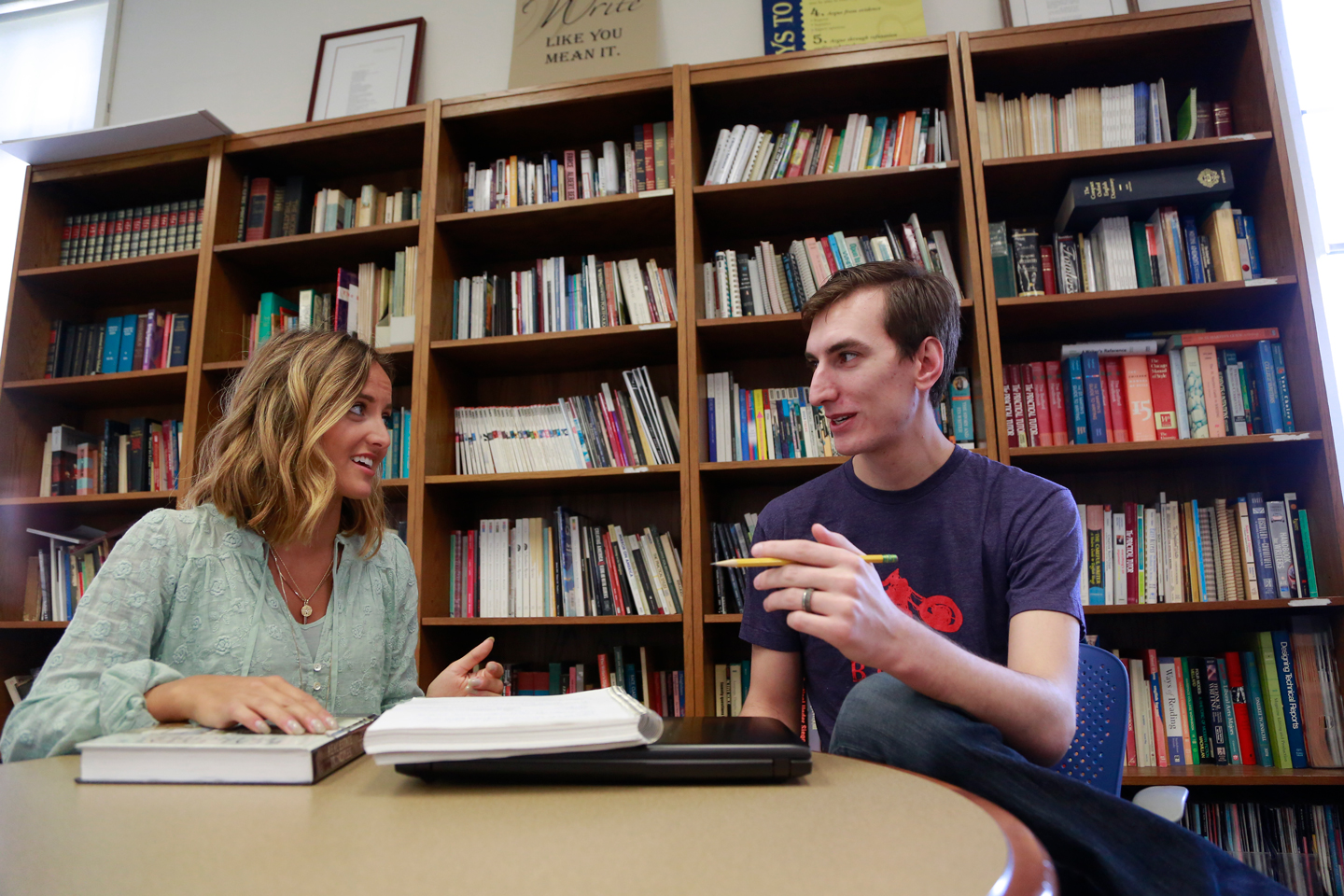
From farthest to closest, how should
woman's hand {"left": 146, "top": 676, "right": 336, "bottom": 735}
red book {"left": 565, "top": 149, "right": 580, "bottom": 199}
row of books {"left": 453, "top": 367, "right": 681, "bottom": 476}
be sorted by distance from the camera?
red book {"left": 565, "top": 149, "right": 580, "bottom": 199} < row of books {"left": 453, "top": 367, "right": 681, "bottom": 476} < woman's hand {"left": 146, "top": 676, "right": 336, "bottom": 735}

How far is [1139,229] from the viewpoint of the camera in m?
2.12

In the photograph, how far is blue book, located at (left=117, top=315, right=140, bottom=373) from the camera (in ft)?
8.82

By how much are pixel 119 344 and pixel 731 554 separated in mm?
2269

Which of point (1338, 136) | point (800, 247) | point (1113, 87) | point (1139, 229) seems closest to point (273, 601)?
point (800, 247)

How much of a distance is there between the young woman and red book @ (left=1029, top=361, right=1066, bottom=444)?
161cm

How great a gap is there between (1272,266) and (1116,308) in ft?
1.27

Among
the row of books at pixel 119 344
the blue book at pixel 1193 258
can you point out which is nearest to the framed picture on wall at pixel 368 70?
the row of books at pixel 119 344

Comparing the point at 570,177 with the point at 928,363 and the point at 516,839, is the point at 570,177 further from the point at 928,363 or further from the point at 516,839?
the point at 516,839

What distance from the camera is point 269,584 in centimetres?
125

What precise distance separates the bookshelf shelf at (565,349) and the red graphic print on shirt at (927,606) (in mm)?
1150

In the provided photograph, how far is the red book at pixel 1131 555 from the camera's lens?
1.98 meters

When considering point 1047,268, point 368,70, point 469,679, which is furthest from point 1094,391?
point 368,70

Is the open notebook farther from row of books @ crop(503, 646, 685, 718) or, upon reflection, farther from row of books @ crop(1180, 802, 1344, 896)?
row of books @ crop(1180, 802, 1344, 896)

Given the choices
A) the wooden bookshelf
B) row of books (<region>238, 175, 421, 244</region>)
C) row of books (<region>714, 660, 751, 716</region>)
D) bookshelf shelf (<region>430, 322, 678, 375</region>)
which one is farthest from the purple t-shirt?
row of books (<region>238, 175, 421, 244</region>)
